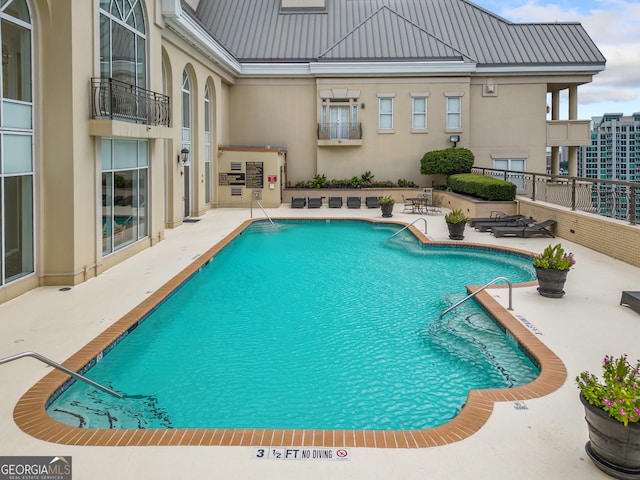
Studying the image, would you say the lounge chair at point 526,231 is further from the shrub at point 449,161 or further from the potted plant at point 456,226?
the shrub at point 449,161

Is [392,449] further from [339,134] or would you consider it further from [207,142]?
[339,134]

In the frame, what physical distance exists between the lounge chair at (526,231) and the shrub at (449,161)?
31.9 ft

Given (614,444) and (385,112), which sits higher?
(385,112)

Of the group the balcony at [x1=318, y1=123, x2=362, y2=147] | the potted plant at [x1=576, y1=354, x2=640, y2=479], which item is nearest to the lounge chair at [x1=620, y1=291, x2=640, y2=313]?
the potted plant at [x1=576, y1=354, x2=640, y2=479]

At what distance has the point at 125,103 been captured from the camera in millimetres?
12938

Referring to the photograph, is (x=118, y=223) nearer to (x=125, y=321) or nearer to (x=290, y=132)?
(x=125, y=321)

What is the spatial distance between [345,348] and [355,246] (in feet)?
30.1

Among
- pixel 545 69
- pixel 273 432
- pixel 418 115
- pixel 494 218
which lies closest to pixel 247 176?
pixel 418 115

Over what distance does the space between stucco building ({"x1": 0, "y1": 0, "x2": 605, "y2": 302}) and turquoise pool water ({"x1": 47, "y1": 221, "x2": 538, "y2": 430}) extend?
2.94 metres

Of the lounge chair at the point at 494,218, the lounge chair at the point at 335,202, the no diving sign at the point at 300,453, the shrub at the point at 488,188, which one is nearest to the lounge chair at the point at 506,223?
the lounge chair at the point at 494,218

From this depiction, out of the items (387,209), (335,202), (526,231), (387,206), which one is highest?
(335,202)

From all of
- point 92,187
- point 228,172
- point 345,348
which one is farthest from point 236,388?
point 228,172

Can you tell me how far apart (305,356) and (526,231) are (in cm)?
1154

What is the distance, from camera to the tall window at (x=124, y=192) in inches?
509
